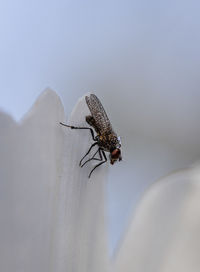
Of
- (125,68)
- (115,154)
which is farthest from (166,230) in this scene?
(125,68)

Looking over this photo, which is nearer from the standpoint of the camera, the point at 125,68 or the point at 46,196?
the point at 46,196

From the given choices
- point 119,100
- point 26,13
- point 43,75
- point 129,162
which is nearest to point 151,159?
point 129,162

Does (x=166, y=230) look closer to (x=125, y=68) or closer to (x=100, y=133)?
(x=100, y=133)

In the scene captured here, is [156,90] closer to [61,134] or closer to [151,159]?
[151,159]

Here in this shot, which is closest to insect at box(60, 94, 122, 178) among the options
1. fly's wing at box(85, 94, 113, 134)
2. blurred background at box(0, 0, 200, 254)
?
fly's wing at box(85, 94, 113, 134)

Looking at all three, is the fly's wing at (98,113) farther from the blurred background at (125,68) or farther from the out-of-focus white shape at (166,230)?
the blurred background at (125,68)

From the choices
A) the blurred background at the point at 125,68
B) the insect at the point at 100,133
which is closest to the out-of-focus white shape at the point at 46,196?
the insect at the point at 100,133
